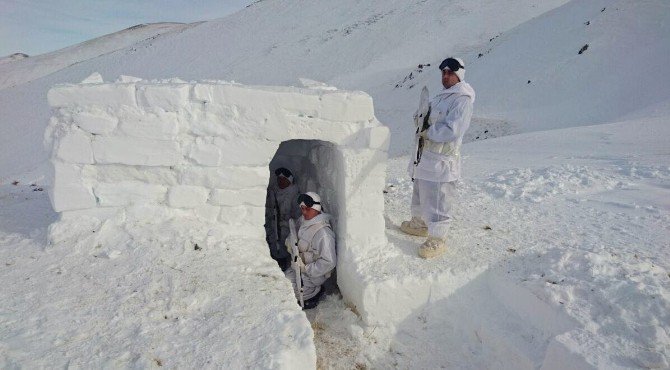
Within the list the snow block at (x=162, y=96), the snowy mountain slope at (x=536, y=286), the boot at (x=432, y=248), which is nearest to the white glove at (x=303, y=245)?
the snowy mountain slope at (x=536, y=286)

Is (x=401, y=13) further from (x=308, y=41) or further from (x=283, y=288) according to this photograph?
(x=283, y=288)

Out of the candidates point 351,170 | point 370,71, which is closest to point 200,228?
point 351,170

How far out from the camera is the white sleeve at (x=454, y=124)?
3.25 meters

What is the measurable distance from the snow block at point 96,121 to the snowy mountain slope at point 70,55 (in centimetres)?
2930

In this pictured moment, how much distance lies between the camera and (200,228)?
3217 millimetres

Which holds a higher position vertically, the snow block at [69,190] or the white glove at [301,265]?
the snow block at [69,190]

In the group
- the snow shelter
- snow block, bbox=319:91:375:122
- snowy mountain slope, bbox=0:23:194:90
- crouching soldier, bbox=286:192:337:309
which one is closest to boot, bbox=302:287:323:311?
crouching soldier, bbox=286:192:337:309

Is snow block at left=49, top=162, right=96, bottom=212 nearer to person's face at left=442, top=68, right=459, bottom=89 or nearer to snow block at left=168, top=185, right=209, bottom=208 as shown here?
snow block at left=168, top=185, right=209, bottom=208

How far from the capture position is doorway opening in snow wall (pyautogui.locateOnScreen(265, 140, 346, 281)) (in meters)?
3.79

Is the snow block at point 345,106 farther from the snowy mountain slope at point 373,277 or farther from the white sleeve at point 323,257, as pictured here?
the snowy mountain slope at point 373,277

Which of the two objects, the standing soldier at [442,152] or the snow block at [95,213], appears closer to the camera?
the snow block at [95,213]

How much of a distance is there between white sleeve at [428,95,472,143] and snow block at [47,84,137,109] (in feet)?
6.73

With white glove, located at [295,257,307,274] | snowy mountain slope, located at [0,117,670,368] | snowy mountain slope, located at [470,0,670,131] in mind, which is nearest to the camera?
snowy mountain slope, located at [0,117,670,368]

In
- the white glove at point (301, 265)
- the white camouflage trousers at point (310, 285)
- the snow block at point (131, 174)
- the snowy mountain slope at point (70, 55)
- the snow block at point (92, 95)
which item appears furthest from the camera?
the snowy mountain slope at point (70, 55)
